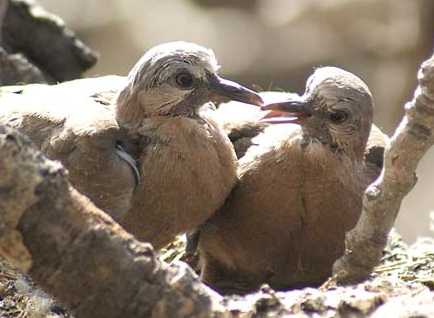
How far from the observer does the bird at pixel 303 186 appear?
17.1 ft

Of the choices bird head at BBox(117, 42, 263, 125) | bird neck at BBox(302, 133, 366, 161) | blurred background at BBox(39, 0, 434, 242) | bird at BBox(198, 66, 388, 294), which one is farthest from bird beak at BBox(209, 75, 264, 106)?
blurred background at BBox(39, 0, 434, 242)

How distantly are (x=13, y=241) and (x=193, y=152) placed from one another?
1558mm

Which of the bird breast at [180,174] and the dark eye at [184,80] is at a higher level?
the dark eye at [184,80]

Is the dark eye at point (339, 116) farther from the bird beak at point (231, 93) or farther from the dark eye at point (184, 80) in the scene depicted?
the dark eye at point (184, 80)

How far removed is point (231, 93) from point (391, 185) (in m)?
0.85

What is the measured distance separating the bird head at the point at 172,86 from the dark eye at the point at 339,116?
0.95 ft

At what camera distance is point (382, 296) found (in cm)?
388

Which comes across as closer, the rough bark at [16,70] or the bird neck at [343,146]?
the bird neck at [343,146]

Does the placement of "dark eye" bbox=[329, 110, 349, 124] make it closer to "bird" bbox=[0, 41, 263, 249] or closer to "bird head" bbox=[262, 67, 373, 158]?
"bird head" bbox=[262, 67, 373, 158]

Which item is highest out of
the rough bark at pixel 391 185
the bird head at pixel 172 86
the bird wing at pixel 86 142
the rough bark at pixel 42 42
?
the rough bark at pixel 42 42

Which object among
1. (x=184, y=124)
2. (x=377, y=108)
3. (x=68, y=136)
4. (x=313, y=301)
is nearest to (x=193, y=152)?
(x=184, y=124)

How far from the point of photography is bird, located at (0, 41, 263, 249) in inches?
197

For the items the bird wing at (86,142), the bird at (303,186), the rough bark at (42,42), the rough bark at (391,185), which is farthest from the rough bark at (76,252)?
the rough bark at (42,42)

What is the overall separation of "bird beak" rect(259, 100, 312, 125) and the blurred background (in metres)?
4.99
